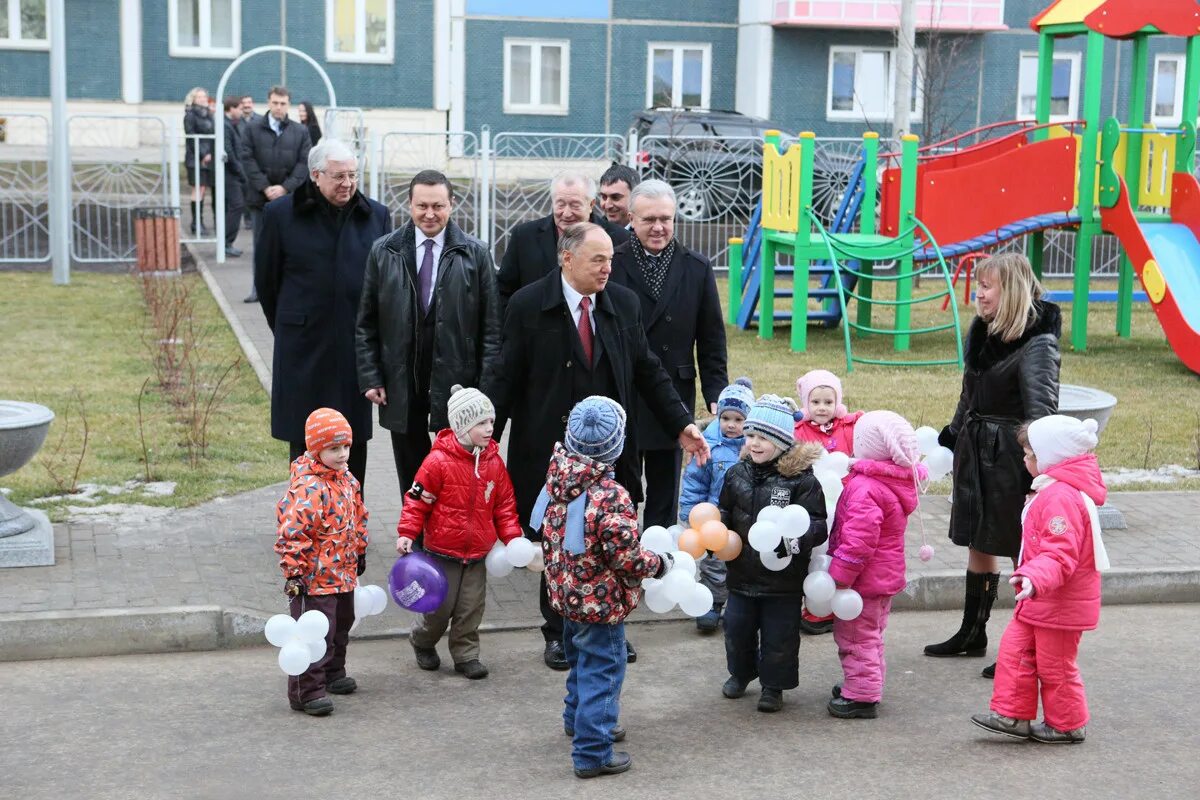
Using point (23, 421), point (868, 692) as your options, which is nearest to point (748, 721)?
point (868, 692)

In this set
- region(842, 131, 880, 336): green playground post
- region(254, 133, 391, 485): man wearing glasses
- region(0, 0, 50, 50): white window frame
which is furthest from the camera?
region(0, 0, 50, 50): white window frame

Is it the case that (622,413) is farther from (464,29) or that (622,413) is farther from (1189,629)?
(464,29)

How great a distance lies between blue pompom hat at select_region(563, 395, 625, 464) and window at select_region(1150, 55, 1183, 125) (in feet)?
123

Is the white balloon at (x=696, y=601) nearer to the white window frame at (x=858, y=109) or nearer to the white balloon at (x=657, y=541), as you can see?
the white balloon at (x=657, y=541)

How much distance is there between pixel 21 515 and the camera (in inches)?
303

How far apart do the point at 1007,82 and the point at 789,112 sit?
5554 millimetres

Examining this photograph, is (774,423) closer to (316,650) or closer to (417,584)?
(417,584)

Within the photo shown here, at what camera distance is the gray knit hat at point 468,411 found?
6148 millimetres

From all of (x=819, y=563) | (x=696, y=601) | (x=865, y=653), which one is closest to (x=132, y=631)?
(x=696, y=601)

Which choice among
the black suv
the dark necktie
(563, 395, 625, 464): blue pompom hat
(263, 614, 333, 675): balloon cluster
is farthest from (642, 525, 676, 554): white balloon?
the black suv

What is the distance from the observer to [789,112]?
1494 inches

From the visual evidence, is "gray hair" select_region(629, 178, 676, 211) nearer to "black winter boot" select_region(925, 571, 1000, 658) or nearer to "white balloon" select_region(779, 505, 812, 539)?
"white balloon" select_region(779, 505, 812, 539)

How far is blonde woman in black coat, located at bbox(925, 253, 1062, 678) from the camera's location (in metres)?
6.47

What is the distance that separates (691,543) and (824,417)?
1.34 meters
